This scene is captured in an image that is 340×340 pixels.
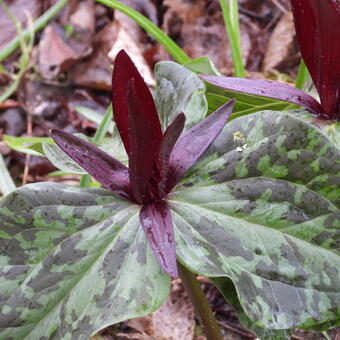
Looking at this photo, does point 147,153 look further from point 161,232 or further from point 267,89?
point 267,89

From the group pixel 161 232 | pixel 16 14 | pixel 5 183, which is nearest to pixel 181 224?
pixel 161 232

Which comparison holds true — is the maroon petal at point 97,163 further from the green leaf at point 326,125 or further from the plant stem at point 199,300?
the green leaf at point 326,125

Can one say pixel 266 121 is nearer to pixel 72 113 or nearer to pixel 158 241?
pixel 158 241

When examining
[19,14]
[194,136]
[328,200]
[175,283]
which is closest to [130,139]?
[194,136]

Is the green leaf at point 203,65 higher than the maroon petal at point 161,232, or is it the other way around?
the green leaf at point 203,65

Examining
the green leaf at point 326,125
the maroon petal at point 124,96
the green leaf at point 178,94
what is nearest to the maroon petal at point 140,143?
the maroon petal at point 124,96

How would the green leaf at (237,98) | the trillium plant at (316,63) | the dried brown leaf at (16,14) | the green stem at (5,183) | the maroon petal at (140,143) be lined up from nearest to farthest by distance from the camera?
the maroon petal at (140,143)
the trillium plant at (316,63)
the green leaf at (237,98)
the green stem at (5,183)
the dried brown leaf at (16,14)

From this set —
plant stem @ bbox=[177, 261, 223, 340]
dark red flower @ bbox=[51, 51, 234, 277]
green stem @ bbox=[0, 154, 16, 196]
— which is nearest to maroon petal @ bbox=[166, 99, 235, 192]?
dark red flower @ bbox=[51, 51, 234, 277]
